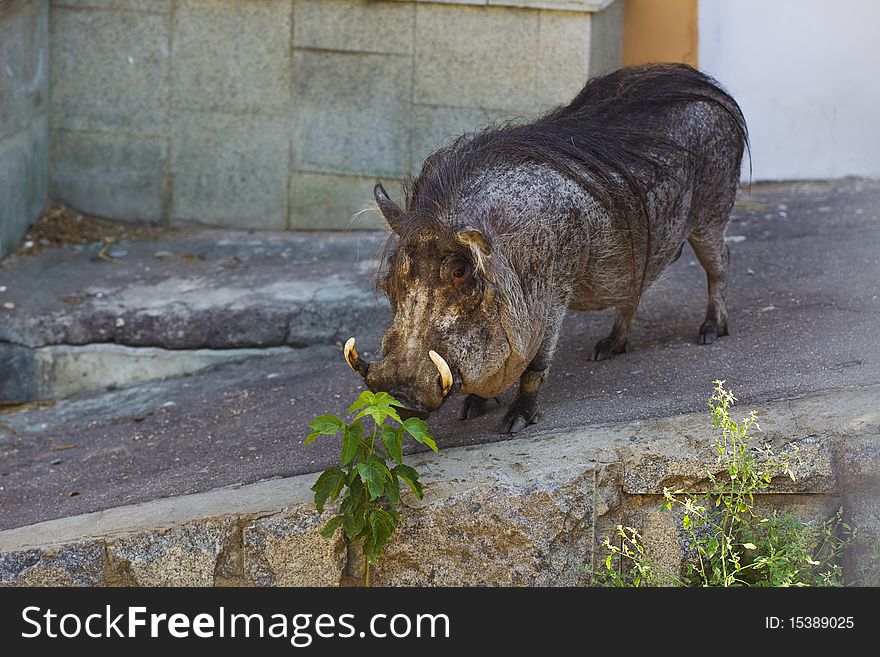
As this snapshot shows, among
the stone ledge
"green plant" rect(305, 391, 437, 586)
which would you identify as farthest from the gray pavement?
the stone ledge

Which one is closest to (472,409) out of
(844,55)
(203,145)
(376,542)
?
(376,542)

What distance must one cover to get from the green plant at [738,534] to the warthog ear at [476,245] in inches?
32.2

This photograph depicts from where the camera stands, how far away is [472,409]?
454 centimetres

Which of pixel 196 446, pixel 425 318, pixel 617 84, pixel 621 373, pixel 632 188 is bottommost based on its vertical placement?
pixel 196 446

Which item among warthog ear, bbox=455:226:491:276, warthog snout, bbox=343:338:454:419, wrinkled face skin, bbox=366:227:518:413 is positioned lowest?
warthog snout, bbox=343:338:454:419

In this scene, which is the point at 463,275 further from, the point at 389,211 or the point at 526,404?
the point at 526,404

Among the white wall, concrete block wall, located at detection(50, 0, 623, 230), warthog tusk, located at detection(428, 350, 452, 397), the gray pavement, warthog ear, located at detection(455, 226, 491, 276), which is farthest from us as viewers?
the white wall

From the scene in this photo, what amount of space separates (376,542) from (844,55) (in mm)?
5290

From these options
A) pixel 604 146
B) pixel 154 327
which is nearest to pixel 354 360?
pixel 604 146

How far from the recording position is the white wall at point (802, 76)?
7586 mm

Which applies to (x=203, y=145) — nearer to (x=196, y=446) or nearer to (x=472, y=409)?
(x=196, y=446)

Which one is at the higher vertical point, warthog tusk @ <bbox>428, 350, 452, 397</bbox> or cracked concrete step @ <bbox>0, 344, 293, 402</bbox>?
warthog tusk @ <bbox>428, 350, 452, 397</bbox>

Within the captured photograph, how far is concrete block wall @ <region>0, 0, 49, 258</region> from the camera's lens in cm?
691

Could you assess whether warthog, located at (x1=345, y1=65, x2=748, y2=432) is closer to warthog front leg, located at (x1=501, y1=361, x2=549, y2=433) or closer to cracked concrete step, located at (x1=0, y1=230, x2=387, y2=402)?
warthog front leg, located at (x1=501, y1=361, x2=549, y2=433)
